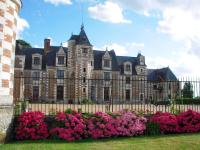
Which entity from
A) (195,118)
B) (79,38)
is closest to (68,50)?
(79,38)

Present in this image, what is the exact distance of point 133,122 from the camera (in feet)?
37.8

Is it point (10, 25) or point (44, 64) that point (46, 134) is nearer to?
point (10, 25)

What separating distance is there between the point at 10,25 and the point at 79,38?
148 feet

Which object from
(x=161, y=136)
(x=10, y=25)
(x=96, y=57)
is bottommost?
(x=161, y=136)

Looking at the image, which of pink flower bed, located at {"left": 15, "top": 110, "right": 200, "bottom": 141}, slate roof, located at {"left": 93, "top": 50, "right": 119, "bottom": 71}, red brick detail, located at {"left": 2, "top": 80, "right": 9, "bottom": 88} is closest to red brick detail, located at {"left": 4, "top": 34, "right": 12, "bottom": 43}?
red brick detail, located at {"left": 2, "top": 80, "right": 9, "bottom": 88}

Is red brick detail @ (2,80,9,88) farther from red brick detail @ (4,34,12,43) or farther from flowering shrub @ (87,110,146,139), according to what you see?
flowering shrub @ (87,110,146,139)

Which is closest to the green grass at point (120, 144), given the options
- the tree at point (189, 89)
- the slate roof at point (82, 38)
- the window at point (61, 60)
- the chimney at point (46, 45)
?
the tree at point (189, 89)

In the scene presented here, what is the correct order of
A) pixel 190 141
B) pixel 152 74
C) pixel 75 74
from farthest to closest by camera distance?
1. pixel 152 74
2. pixel 75 74
3. pixel 190 141

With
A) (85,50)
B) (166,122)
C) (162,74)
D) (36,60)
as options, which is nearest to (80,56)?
(85,50)

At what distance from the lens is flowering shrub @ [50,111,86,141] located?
1051 cm

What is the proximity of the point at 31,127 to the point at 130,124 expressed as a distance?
3257mm

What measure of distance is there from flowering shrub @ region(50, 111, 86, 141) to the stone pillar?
4.97 feet

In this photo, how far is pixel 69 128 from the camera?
35.0 ft

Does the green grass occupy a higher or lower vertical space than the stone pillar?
lower
